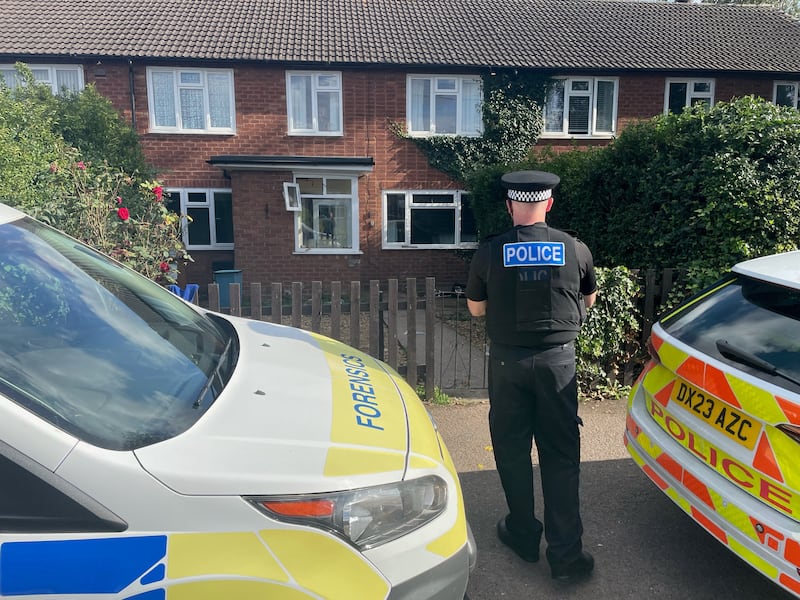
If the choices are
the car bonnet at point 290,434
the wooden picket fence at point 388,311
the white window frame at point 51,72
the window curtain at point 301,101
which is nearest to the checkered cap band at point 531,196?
the car bonnet at point 290,434

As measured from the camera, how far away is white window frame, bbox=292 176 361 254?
12922 mm

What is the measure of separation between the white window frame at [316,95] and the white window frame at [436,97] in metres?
1.66

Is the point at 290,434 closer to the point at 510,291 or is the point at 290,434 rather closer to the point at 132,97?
the point at 510,291

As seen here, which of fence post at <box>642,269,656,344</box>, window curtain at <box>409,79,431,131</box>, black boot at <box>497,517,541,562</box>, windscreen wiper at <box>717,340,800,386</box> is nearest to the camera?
windscreen wiper at <box>717,340,800,386</box>

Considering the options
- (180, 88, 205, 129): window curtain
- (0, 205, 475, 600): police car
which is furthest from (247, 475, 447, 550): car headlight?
(180, 88, 205, 129): window curtain

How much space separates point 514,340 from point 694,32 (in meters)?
17.4

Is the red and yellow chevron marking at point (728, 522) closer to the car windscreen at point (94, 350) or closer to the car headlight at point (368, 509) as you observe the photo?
the car headlight at point (368, 509)

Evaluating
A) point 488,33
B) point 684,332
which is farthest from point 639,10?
point 684,332

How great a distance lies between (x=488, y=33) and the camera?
50.6ft

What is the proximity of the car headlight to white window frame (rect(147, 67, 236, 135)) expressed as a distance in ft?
44.0

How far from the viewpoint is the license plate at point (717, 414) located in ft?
7.58

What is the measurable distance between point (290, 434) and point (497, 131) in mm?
13363

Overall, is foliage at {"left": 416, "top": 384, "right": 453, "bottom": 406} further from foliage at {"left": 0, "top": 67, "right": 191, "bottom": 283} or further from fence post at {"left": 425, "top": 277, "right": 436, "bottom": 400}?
foliage at {"left": 0, "top": 67, "right": 191, "bottom": 283}

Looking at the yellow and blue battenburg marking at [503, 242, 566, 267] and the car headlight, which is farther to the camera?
the yellow and blue battenburg marking at [503, 242, 566, 267]
